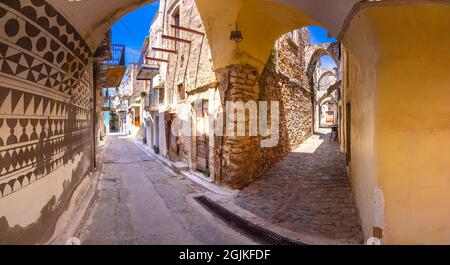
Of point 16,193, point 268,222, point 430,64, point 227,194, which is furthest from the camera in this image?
point 227,194

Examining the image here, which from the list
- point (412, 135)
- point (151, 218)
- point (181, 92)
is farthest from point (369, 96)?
point (181, 92)

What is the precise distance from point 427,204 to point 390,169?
0.51m

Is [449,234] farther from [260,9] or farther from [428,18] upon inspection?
[260,9]

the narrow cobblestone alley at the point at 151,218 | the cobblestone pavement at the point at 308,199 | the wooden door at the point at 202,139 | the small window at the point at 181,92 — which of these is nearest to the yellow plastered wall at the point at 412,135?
the cobblestone pavement at the point at 308,199

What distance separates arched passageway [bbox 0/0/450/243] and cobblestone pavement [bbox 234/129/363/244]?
38.9 inches

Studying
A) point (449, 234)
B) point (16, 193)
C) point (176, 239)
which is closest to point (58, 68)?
point (16, 193)

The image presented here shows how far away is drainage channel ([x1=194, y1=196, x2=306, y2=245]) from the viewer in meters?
3.77

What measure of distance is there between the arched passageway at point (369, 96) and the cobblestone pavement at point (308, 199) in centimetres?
99

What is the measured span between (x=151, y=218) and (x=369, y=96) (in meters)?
4.13

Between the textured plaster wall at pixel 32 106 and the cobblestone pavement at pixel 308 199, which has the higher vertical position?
the textured plaster wall at pixel 32 106

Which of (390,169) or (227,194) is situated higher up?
(390,169)

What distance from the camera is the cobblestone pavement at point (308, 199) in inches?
156

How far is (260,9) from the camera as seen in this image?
18.7ft

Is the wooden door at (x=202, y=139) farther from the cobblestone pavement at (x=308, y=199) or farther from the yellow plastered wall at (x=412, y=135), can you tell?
the yellow plastered wall at (x=412, y=135)
